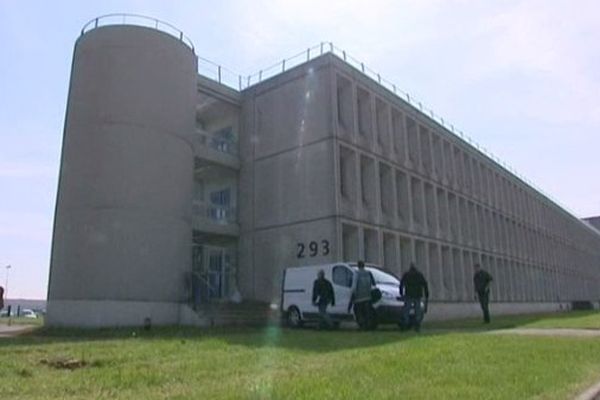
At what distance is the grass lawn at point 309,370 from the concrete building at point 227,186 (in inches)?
352

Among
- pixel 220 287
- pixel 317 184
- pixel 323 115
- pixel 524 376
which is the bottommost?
pixel 524 376

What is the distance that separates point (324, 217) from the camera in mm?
23094

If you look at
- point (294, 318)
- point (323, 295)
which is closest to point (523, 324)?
point (323, 295)

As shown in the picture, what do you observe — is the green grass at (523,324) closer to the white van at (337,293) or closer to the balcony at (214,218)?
the white van at (337,293)

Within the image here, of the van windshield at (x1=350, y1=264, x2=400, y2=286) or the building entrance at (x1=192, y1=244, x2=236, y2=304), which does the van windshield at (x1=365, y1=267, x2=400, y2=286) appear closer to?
the van windshield at (x1=350, y1=264, x2=400, y2=286)

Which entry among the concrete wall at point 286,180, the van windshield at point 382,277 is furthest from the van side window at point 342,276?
the concrete wall at point 286,180

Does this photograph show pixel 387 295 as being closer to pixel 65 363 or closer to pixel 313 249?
pixel 313 249

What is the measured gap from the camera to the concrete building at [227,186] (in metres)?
20.0

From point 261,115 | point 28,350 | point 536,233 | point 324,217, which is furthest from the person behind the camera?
point 536,233

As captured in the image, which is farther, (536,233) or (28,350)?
(536,233)

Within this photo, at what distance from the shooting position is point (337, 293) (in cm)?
1731

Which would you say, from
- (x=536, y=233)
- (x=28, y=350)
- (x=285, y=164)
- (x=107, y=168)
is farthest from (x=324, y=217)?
(x=536, y=233)

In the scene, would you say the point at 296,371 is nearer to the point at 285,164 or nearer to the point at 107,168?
the point at 107,168

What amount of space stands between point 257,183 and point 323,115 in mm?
4621
